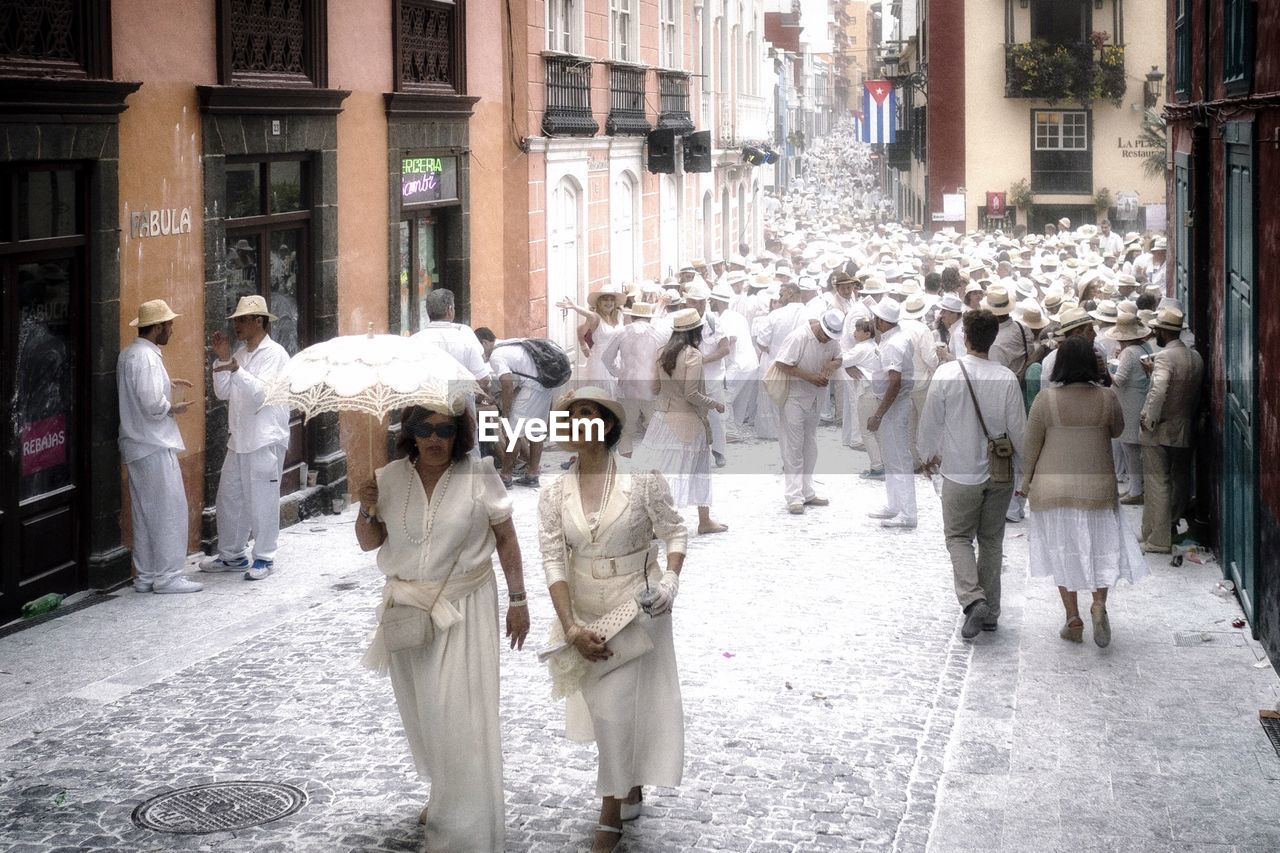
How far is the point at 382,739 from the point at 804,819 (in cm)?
206


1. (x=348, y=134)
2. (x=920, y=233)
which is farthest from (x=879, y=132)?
(x=348, y=134)

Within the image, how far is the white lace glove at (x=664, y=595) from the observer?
6.51 m

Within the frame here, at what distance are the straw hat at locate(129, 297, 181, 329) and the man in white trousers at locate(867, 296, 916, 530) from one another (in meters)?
5.04

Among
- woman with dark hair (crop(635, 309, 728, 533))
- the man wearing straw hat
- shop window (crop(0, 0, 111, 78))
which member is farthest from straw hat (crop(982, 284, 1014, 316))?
shop window (crop(0, 0, 111, 78))

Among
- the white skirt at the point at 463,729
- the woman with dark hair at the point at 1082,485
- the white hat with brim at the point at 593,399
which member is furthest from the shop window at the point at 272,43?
the white skirt at the point at 463,729

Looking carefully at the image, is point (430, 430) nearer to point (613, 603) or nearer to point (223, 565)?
point (613, 603)

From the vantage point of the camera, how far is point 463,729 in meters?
6.36

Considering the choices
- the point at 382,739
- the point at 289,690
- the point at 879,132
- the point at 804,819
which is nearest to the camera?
the point at 804,819

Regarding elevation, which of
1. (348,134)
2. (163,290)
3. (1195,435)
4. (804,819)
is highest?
(348,134)

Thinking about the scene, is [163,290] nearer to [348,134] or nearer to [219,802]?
[348,134]

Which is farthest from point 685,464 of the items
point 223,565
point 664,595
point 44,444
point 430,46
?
point 664,595

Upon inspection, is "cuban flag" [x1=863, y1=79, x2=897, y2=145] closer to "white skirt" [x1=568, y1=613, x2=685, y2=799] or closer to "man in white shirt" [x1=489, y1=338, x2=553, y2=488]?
"man in white shirt" [x1=489, y1=338, x2=553, y2=488]

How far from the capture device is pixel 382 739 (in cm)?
791

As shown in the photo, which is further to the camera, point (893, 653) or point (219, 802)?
point (893, 653)
